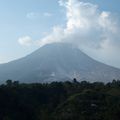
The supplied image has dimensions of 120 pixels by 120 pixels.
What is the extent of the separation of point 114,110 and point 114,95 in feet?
38.8

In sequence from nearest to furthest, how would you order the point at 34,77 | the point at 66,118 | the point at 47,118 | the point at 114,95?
the point at 47,118, the point at 66,118, the point at 114,95, the point at 34,77

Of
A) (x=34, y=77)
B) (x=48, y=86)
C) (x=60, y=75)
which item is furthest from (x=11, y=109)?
(x=60, y=75)

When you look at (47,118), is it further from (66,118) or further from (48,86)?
(48,86)

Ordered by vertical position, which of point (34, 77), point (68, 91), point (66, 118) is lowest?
point (66, 118)

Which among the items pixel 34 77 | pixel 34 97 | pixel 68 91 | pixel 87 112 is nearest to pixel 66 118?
pixel 87 112

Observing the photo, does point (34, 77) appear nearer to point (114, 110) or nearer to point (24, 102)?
point (24, 102)

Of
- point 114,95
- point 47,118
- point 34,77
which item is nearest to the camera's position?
point 47,118

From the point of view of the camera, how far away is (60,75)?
195 m

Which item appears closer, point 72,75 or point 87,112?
point 87,112

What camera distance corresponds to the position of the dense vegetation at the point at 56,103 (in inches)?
2028

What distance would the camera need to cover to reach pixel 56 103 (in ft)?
200

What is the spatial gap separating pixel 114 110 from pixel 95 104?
838cm

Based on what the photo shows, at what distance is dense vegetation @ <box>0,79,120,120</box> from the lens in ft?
169

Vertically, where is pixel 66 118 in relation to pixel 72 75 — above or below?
below
